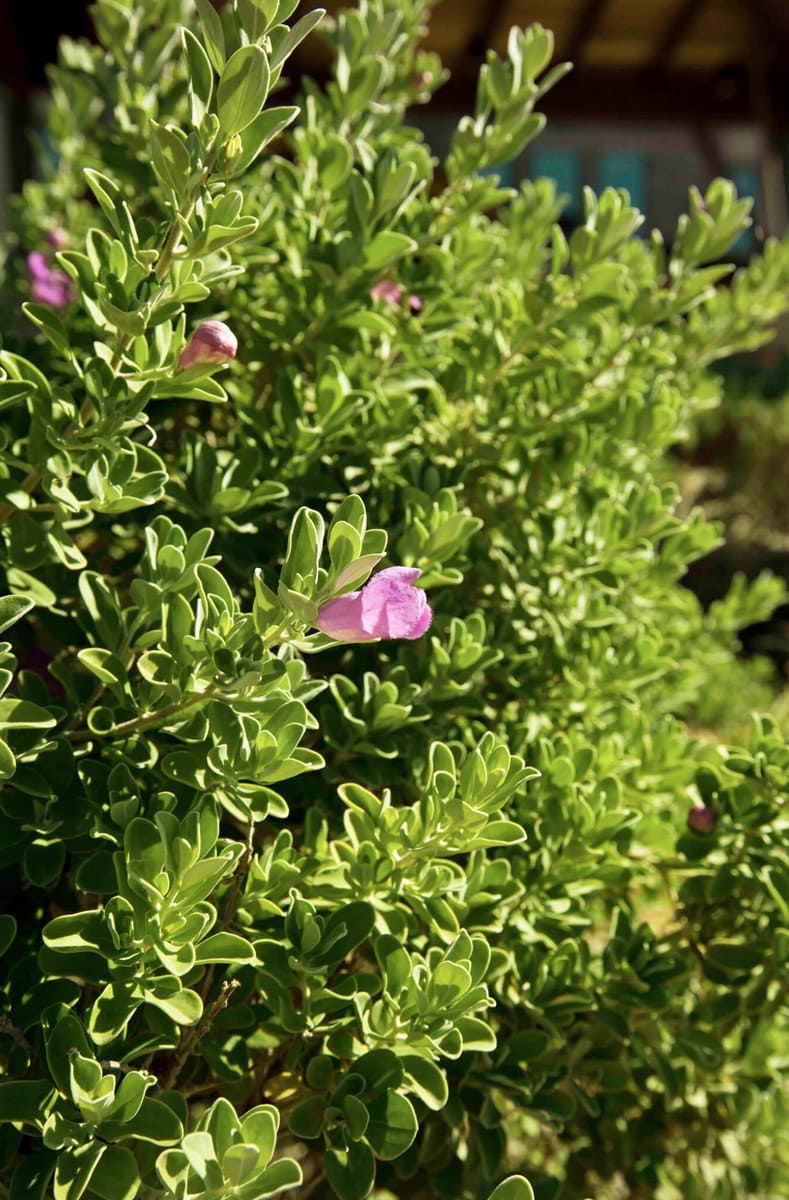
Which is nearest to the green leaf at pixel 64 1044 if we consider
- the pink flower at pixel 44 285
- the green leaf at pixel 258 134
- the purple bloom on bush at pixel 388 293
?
the green leaf at pixel 258 134

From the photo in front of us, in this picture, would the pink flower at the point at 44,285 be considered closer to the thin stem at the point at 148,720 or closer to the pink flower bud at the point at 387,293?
the pink flower bud at the point at 387,293

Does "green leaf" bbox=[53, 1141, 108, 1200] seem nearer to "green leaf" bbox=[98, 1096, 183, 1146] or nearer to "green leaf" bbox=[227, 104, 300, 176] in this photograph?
"green leaf" bbox=[98, 1096, 183, 1146]

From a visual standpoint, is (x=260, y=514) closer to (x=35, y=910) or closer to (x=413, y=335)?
(x=413, y=335)

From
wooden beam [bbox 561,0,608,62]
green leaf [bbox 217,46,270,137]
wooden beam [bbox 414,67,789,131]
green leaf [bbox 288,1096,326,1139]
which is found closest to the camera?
green leaf [bbox 217,46,270,137]

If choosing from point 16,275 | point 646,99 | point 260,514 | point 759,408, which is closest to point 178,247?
point 260,514

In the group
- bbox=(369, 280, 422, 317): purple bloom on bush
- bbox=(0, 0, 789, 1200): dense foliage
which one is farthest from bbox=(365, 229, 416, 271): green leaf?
bbox=(369, 280, 422, 317): purple bloom on bush

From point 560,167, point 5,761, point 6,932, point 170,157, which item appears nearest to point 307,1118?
point 6,932
